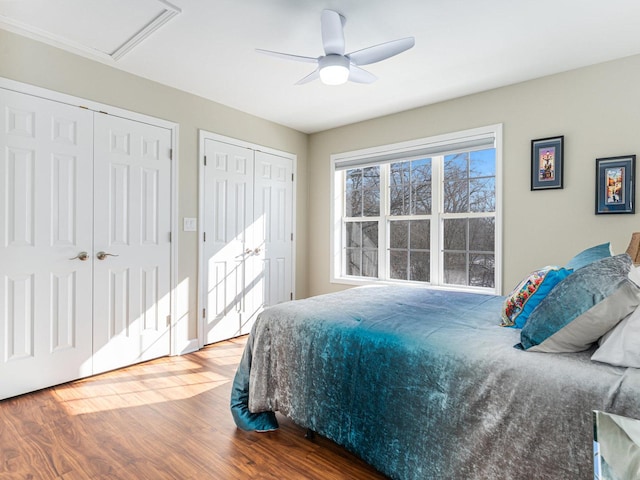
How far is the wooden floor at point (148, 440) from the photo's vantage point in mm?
1714

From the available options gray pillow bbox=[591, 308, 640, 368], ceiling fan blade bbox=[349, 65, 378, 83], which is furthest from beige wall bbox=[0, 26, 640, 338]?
gray pillow bbox=[591, 308, 640, 368]

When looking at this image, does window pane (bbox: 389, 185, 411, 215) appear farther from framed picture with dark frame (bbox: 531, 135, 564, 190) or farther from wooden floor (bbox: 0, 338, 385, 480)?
wooden floor (bbox: 0, 338, 385, 480)

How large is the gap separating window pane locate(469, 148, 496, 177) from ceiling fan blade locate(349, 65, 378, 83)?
161 centimetres

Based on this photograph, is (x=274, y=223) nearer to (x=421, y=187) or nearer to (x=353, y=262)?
(x=353, y=262)

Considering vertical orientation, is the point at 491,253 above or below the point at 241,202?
below

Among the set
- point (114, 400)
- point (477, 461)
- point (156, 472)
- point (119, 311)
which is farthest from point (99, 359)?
point (477, 461)

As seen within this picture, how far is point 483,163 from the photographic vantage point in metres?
3.58

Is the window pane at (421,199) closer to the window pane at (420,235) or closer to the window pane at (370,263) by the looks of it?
the window pane at (420,235)

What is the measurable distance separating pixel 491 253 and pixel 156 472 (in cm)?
317

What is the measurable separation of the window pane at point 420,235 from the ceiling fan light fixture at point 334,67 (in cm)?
208

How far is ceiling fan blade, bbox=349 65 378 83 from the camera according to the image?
96.0 inches

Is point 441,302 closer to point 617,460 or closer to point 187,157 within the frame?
point 617,460

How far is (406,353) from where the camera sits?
4.99ft

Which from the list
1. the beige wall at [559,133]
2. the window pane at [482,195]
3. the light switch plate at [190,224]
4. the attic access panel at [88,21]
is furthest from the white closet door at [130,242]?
the window pane at [482,195]
